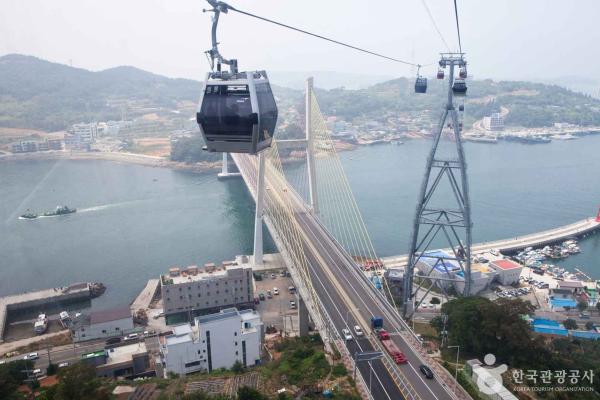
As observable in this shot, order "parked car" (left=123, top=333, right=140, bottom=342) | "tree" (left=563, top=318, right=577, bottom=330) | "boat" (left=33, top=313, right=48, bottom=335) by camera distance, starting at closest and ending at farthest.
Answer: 1. "parked car" (left=123, top=333, right=140, bottom=342)
2. "tree" (left=563, top=318, right=577, bottom=330)
3. "boat" (left=33, top=313, right=48, bottom=335)

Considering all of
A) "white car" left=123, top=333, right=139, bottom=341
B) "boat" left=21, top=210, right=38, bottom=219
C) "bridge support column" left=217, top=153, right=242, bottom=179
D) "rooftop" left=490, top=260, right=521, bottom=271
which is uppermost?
"bridge support column" left=217, top=153, right=242, bottom=179

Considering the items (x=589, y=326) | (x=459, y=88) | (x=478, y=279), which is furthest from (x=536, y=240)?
(x=459, y=88)

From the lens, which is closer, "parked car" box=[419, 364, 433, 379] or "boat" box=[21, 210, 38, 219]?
"parked car" box=[419, 364, 433, 379]

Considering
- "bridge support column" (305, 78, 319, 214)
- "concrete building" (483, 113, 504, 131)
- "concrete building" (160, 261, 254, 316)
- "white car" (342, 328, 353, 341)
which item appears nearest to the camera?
"white car" (342, 328, 353, 341)

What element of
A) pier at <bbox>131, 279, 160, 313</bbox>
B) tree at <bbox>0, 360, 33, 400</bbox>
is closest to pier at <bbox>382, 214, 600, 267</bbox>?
pier at <bbox>131, 279, 160, 313</bbox>

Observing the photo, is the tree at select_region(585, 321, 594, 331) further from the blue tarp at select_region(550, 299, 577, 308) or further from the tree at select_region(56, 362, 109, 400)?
the tree at select_region(56, 362, 109, 400)

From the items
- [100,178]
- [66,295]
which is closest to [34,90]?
[100,178]

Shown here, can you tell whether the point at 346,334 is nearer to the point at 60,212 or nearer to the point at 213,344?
the point at 213,344
